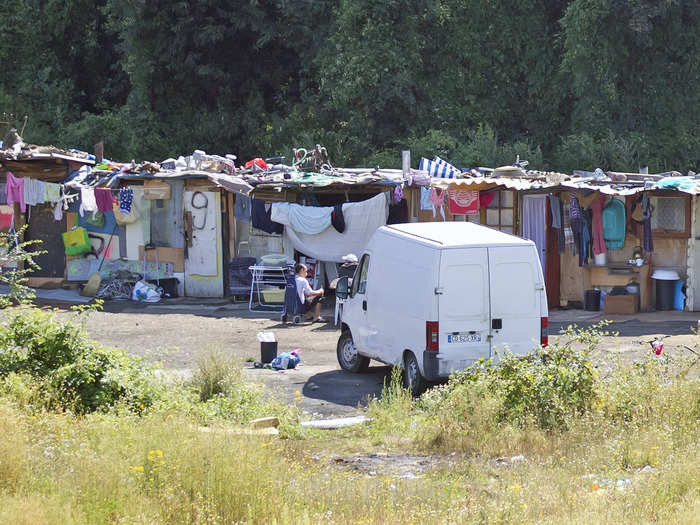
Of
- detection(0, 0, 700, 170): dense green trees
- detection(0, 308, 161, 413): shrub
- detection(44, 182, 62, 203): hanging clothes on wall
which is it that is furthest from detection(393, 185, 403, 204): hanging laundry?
detection(0, 308, 161, 413): shrub

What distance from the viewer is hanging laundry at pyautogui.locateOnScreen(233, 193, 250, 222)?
72.5 ft

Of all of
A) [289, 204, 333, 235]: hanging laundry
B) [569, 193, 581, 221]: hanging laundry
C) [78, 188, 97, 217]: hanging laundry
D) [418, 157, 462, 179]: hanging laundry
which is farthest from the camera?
[78, 188, 97, 217]: hanging laundry

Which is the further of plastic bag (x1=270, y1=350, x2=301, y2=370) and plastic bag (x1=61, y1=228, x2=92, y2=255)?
plastic bag (x1=61, y1=228, x2=92, y2=255)

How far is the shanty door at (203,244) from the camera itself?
74.3 ft

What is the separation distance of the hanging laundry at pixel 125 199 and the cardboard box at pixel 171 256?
102 cm

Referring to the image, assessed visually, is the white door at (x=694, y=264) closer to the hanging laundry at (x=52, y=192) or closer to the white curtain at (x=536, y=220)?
the white curtain at (x=536, y=220)

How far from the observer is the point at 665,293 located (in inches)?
786

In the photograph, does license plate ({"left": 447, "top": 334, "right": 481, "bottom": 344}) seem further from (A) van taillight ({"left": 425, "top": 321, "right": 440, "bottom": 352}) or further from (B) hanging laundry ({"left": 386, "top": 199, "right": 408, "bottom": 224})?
(B) hanging laundry ({"left": 386, "top": 199, "right": 408, "bottom": 224})

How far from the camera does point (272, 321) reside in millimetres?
19812

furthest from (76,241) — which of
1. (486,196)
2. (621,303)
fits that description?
(621,303)

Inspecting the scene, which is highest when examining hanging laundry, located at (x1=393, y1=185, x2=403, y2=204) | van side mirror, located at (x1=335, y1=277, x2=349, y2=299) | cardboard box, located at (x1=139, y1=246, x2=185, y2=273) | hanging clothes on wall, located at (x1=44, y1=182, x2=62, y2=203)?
hanging clothes on wall, located at (x1=44, y1=182, x2=62, y2=203)

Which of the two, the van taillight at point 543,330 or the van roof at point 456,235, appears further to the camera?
the van taillight at point 543,330

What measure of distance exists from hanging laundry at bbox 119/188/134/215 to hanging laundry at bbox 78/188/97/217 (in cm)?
Answer: 65

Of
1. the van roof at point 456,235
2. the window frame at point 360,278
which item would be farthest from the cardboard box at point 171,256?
the van roof at point 456,235
